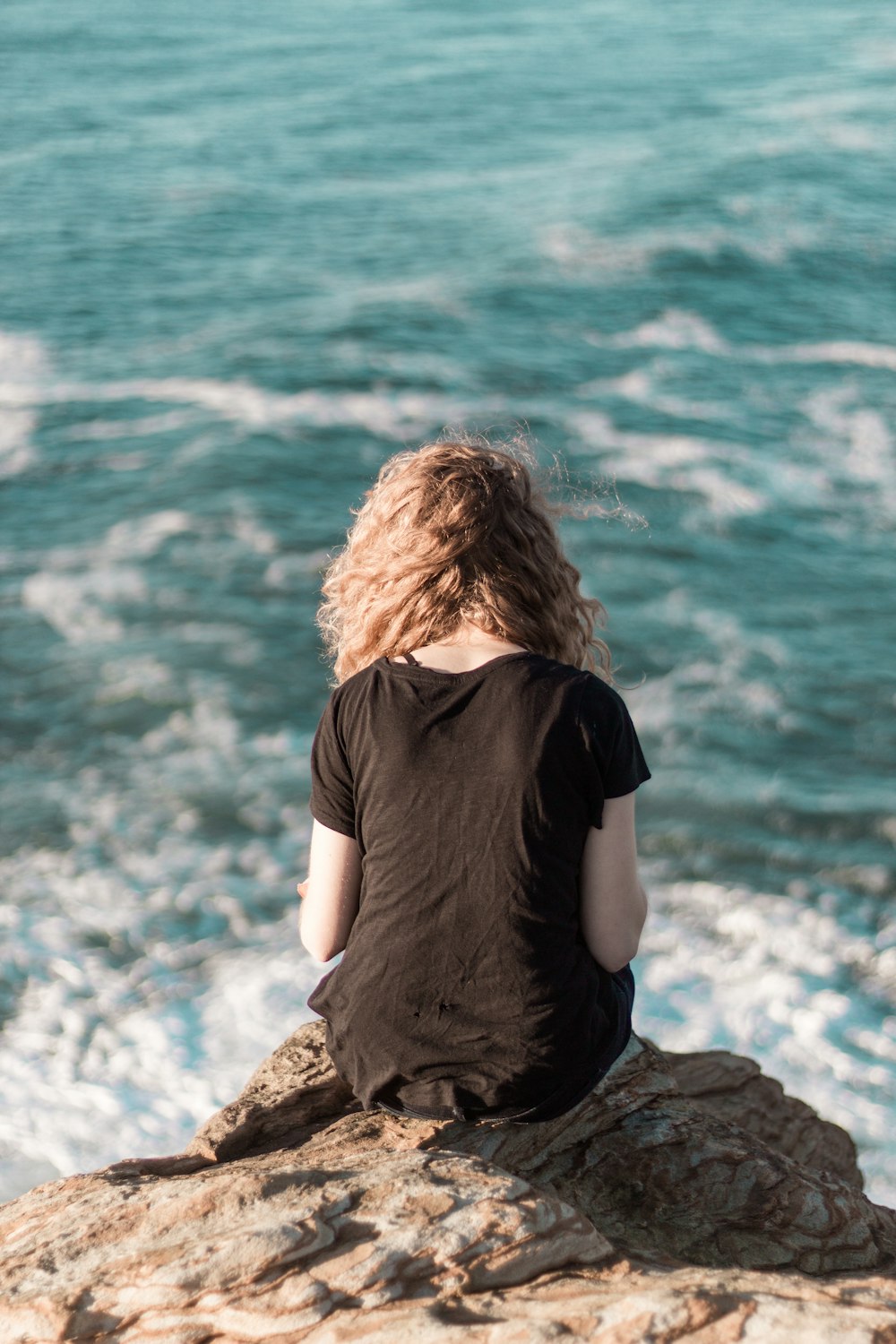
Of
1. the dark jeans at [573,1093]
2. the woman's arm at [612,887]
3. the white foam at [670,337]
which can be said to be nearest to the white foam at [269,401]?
the white foam at [670,337]

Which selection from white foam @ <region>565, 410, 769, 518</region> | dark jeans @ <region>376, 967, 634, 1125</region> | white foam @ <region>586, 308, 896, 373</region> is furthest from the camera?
white foam @ <region>586, 308, 896, 373</region>

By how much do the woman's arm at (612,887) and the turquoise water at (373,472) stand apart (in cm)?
280

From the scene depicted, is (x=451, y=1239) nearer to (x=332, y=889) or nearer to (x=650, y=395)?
(x=332, y=889)

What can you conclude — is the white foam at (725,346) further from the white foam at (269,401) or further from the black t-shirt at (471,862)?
the black t-shirt at (471,862)

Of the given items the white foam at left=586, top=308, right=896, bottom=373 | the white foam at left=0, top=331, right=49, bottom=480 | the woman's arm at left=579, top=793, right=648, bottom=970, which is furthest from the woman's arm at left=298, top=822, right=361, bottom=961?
the white foam at left=586, top=308, right=896, bottom=373

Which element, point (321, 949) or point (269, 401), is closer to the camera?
point (321, 949)

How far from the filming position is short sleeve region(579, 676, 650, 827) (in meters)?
2.50

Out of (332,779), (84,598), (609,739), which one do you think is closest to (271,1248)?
(332,779)

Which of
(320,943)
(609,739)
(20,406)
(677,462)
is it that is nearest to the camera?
(609,739)

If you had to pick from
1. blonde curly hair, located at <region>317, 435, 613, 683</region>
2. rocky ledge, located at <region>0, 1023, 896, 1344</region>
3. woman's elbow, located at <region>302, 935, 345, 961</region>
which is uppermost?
blonde curly hair, located at <region>317, 435, 613, 683</region>

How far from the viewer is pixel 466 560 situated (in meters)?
2.79

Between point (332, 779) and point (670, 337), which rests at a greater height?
point (670, 337)

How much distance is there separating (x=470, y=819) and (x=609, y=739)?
1.07ft

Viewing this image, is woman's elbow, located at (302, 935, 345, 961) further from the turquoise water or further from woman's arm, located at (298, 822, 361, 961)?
the turquoise water
